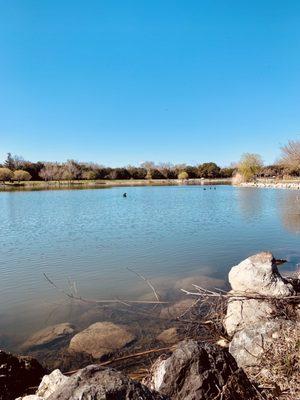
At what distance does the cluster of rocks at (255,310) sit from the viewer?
12.5ft

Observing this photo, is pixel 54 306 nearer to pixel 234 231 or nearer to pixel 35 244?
pixel 35 244

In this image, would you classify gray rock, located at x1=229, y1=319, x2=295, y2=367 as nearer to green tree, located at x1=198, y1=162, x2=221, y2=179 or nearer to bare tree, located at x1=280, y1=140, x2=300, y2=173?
bare tree, located at x1=280, y1=140, x2=300, y2=173

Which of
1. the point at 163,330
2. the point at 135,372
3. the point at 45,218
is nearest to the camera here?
the point at 135,372

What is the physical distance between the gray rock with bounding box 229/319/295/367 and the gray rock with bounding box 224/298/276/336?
0.70m

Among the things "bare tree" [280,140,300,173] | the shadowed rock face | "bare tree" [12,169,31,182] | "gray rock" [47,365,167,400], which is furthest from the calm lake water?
"bare tree" [12,169,31,182]

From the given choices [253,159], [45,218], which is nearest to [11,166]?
[253,159]

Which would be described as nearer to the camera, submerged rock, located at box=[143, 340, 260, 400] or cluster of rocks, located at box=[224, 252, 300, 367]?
submerged rock, located at box=[143, 340, 260, 400]

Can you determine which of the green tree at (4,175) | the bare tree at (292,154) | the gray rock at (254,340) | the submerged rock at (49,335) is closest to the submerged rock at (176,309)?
the submerged rock at (49,335)

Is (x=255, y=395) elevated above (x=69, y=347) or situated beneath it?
elevated above

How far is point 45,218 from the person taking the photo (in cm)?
2261

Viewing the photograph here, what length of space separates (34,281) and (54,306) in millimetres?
2141

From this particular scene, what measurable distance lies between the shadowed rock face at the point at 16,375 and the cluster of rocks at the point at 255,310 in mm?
2362

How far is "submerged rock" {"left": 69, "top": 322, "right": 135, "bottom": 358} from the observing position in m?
5.45

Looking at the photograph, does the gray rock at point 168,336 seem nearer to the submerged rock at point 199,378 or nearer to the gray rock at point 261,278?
the gray rock at point 261,278
